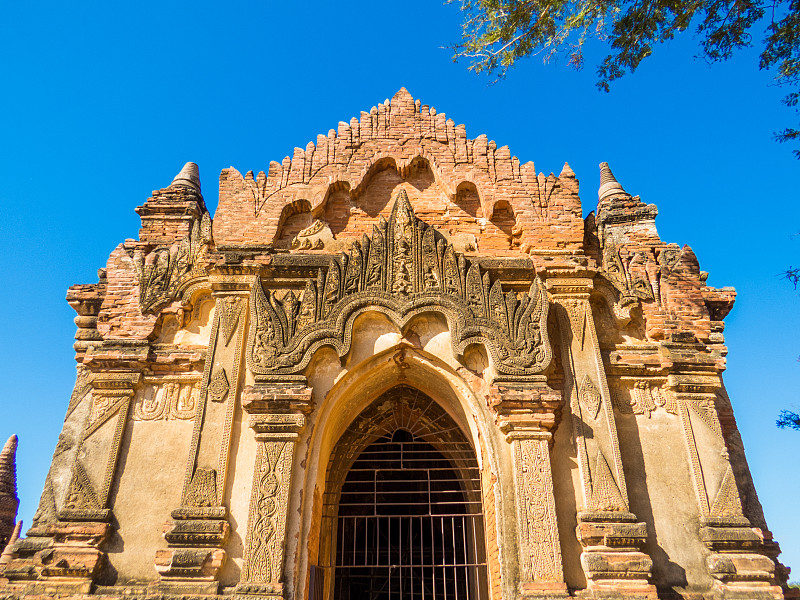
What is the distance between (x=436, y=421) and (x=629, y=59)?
5.78m

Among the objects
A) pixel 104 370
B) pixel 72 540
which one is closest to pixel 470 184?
pixel 104 370

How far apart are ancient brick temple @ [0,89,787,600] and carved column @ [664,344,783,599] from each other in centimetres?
3

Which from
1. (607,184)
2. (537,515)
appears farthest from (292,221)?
(607,184)

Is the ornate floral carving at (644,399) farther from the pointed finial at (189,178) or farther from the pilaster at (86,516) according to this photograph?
the pointed finial at (189,178)

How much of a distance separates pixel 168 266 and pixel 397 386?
13.0ft

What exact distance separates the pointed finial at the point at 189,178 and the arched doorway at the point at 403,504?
16.8ft

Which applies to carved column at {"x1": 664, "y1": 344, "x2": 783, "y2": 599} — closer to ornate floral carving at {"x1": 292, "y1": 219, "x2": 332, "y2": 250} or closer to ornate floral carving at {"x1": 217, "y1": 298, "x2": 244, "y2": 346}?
ornate floral carving at {"x1": 292, "y1": 219, "x2": 332, "y2": 250}

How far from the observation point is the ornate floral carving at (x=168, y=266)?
8.93m

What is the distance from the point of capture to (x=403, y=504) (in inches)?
296

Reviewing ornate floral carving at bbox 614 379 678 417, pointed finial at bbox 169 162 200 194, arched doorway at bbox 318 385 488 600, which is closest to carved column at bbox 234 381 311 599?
arched doorway at bbox 318 385 488 600

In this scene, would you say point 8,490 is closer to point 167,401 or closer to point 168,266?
point 167,401

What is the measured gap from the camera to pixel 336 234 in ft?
31.2

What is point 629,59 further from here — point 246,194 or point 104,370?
point 104,370

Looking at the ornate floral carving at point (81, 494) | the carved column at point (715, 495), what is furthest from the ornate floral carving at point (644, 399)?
the ornate floral carving at point (81, 494)
